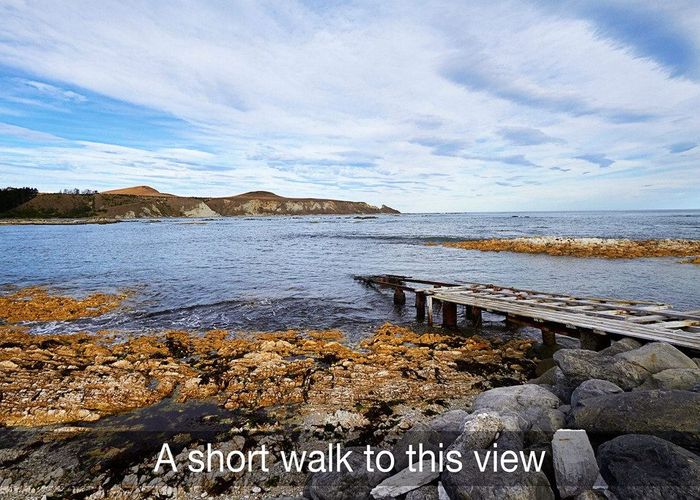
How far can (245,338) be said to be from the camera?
11047 millimetres

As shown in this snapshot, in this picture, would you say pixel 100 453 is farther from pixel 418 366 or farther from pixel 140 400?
pixel 418 366

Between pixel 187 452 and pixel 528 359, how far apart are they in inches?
303

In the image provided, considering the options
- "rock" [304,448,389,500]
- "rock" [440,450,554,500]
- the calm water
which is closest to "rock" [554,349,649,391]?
"rock" [440,450,554,500]

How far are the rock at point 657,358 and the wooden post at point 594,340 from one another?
1.96 metres

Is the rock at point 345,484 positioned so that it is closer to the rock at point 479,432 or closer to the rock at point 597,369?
the rock at point 479,432

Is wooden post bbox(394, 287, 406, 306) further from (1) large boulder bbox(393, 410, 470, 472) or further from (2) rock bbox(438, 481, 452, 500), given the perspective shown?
(2) rock bbox(438, 481, 452, 500)

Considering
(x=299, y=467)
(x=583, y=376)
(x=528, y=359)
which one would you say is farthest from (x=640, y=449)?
(x=528, y=359)

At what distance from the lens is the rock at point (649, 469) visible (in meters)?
3.11

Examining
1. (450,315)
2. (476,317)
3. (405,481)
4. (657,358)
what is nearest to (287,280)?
(450,315)

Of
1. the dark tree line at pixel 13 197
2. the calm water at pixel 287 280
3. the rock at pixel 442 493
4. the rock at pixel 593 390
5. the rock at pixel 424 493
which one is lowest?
the calm water at pixel 287 280

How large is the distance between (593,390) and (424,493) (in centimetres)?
300

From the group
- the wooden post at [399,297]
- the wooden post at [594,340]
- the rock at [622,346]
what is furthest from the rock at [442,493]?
the wooden post at [399,297]

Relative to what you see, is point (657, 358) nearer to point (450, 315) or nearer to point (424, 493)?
point (424, 493)

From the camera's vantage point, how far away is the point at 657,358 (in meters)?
5.95
